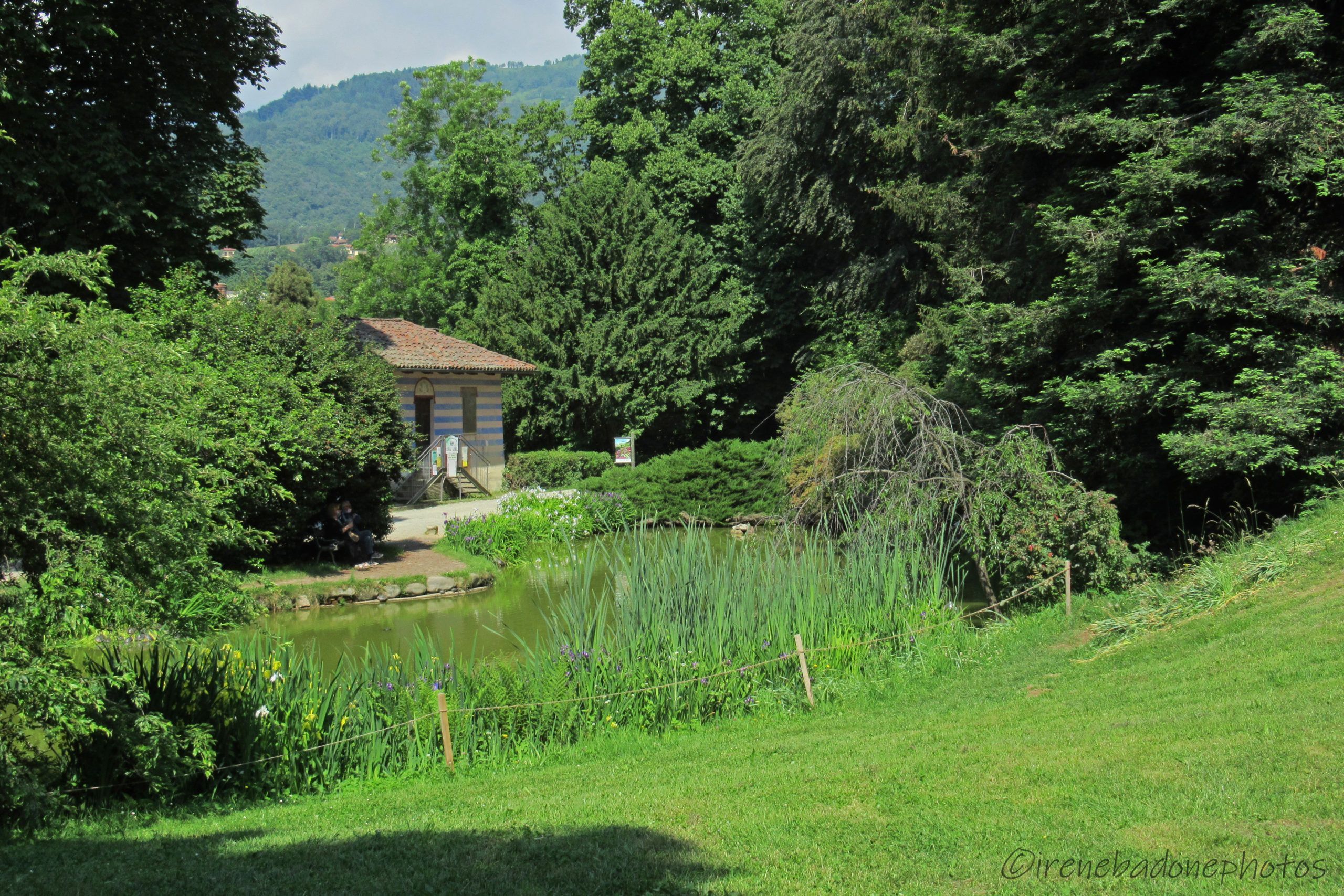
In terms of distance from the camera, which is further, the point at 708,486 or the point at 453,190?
the point at 453,190

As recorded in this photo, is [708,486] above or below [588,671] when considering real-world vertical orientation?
above

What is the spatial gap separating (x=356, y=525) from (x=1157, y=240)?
45.8 ft

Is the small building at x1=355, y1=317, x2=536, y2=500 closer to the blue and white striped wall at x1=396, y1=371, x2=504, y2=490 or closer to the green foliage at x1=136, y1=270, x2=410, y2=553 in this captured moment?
the blue and white striped wall at x1=396, y1=371, x2=504, y2=490

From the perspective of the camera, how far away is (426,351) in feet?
95.7

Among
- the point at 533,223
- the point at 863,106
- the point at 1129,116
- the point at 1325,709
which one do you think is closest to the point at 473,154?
the point at 533,223

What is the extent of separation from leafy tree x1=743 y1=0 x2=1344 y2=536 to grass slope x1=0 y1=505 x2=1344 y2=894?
3.73 metres

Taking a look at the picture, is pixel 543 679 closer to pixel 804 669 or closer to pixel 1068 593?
pixel 804 669

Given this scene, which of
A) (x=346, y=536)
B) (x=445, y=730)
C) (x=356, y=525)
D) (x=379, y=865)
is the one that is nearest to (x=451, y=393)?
(x=356, y=525)

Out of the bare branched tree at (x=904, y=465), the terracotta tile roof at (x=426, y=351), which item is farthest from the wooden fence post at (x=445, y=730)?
the terracotta tile roof at (x=426, y=351)

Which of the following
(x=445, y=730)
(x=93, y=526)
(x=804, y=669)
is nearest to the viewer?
(x=93, y=526)

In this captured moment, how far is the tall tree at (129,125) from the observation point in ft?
47.3

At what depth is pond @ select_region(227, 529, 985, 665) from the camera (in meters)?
13.3

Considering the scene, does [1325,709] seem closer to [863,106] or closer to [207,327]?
[207,327]

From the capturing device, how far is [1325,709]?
258 inches
